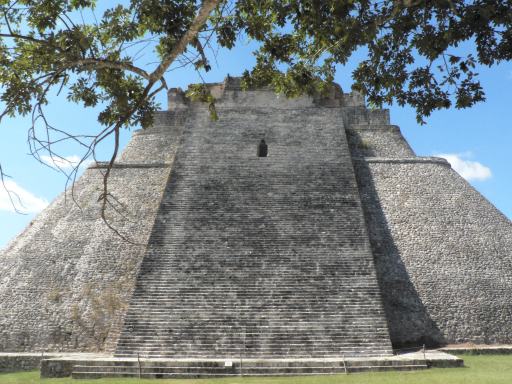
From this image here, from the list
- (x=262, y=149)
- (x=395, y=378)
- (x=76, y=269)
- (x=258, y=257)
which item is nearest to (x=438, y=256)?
(x=258, y=257)

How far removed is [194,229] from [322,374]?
14.7ft

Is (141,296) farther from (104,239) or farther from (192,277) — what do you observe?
(104,239)

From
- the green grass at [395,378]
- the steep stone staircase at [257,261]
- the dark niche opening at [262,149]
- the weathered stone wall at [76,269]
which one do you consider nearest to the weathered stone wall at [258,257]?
the steep stone staircase at [257,261]

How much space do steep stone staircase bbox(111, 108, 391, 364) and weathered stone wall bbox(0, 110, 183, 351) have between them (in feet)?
2.45

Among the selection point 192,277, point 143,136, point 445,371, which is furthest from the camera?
point 143,136

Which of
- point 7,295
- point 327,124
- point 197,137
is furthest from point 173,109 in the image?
point 7,295

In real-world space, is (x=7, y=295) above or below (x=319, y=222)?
below

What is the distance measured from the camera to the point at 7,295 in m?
10.0

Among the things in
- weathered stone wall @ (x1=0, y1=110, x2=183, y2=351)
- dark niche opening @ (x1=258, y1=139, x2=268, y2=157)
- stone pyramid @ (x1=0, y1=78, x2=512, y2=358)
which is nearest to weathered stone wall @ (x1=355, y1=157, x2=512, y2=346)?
stone pyramid @ (x1=0, y1=78, x2=512, y2=358)

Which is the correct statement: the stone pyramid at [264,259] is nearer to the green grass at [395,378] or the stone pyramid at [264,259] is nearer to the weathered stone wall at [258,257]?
the weathered stone wall at [258,257]

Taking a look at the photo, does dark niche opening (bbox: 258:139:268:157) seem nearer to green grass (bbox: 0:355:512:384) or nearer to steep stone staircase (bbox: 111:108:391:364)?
steep stone staircase (bbox: 111:108:391:364)

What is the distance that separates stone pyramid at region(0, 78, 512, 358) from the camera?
878 centimetres

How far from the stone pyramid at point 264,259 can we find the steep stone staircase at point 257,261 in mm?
30

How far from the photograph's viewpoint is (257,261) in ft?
33.0
